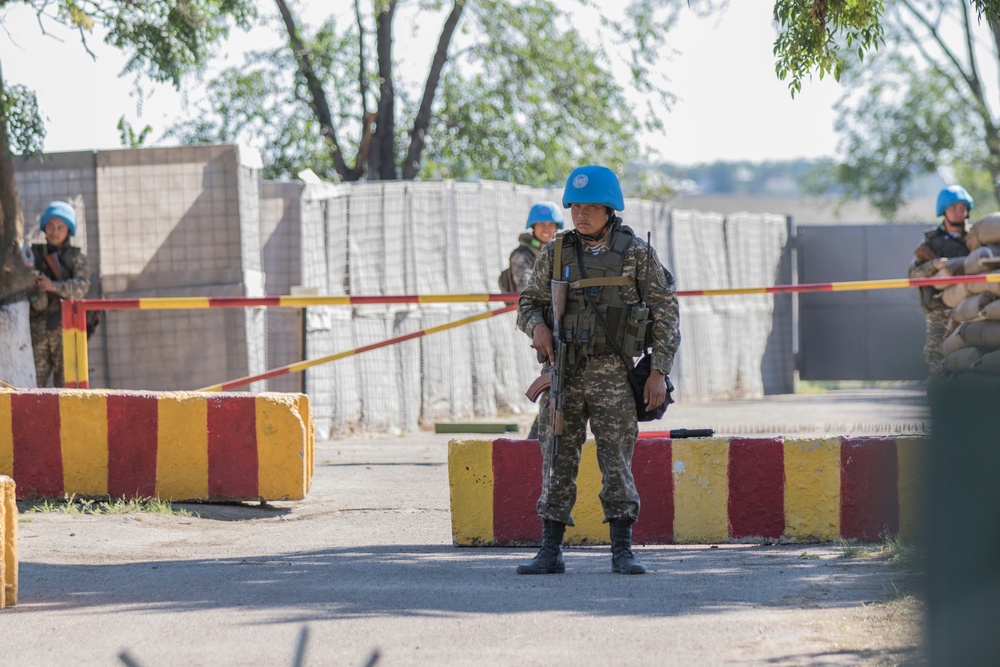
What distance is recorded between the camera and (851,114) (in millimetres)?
36969

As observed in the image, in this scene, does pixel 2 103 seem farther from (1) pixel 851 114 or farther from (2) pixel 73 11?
(1) pixel 851 114

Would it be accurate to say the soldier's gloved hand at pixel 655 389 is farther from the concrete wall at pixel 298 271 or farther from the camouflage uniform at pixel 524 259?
the concrete wall at pixel 298 271

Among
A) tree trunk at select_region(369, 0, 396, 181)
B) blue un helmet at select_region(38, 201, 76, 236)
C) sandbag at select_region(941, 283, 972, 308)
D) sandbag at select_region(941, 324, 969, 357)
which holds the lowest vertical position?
sandbag at select_region(941, 324, 969, 357)

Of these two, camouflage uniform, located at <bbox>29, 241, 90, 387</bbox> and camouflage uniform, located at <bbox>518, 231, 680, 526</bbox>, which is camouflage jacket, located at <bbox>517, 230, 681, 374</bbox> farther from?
camouflage uniform, located at <bbox>29, 241, 90, 387</bbox>

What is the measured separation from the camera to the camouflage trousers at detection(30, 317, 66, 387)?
1095 centimetres

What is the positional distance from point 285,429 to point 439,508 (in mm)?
1112

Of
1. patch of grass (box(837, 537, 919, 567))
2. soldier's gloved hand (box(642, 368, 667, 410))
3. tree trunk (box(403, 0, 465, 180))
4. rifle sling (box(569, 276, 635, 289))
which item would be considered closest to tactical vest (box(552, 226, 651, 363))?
rifle sling (box(569, 276, 635, 289))

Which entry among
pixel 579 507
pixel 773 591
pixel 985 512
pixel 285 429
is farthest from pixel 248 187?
pixel 985 512

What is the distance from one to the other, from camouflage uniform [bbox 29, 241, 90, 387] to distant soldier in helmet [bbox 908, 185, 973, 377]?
280 inches

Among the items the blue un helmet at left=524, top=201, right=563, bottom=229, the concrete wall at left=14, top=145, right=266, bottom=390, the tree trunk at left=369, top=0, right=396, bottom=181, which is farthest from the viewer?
the tree trunk at left=369, top=0, right=396, bottom=181

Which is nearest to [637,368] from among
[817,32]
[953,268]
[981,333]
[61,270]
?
[817,32]

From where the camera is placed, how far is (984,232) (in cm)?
1134

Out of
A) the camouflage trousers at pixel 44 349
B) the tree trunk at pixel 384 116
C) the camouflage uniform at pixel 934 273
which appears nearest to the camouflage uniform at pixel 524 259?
the camouflage trousers at pixel 44 349

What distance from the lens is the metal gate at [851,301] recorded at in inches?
816
